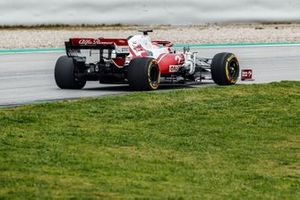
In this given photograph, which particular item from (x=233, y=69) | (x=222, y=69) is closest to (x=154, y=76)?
(x=222, y=69)

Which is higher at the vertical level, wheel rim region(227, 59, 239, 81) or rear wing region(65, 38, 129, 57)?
rear wing region(65, 38, 129, 57)

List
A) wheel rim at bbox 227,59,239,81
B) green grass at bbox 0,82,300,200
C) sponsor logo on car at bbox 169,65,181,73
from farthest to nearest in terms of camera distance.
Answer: wheel rim at bbox 227,59,239,81 → sponsor logo on car at bbox 169,65,181,73 → green grass at bbox 0,82,300,200

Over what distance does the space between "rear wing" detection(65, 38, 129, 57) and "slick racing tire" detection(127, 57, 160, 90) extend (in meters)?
0.48

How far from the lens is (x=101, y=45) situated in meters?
17.7

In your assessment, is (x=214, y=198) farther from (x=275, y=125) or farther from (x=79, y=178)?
(x=275, y=125)

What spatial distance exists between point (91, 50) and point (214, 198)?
10.0 metres

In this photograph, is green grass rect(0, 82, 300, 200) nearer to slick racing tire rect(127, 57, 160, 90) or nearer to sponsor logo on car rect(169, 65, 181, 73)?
slick racing tire rect(127, 57, 160, 90)

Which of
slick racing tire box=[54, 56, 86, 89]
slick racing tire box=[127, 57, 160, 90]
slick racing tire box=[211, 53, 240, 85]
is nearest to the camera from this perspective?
slick racing tire box=[127, 57, 160, 90]

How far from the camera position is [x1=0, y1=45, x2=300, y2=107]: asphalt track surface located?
Result: 57.8ft

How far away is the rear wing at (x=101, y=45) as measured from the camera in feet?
58.1

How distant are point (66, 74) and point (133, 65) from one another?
1.72 metres

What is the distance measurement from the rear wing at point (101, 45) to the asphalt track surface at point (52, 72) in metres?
0.81

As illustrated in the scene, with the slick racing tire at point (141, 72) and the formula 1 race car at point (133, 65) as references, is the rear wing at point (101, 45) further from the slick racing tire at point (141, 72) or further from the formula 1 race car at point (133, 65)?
the slick racing tire at point (141, 72)

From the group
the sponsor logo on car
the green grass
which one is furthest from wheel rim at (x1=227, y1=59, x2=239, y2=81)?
the green grass
